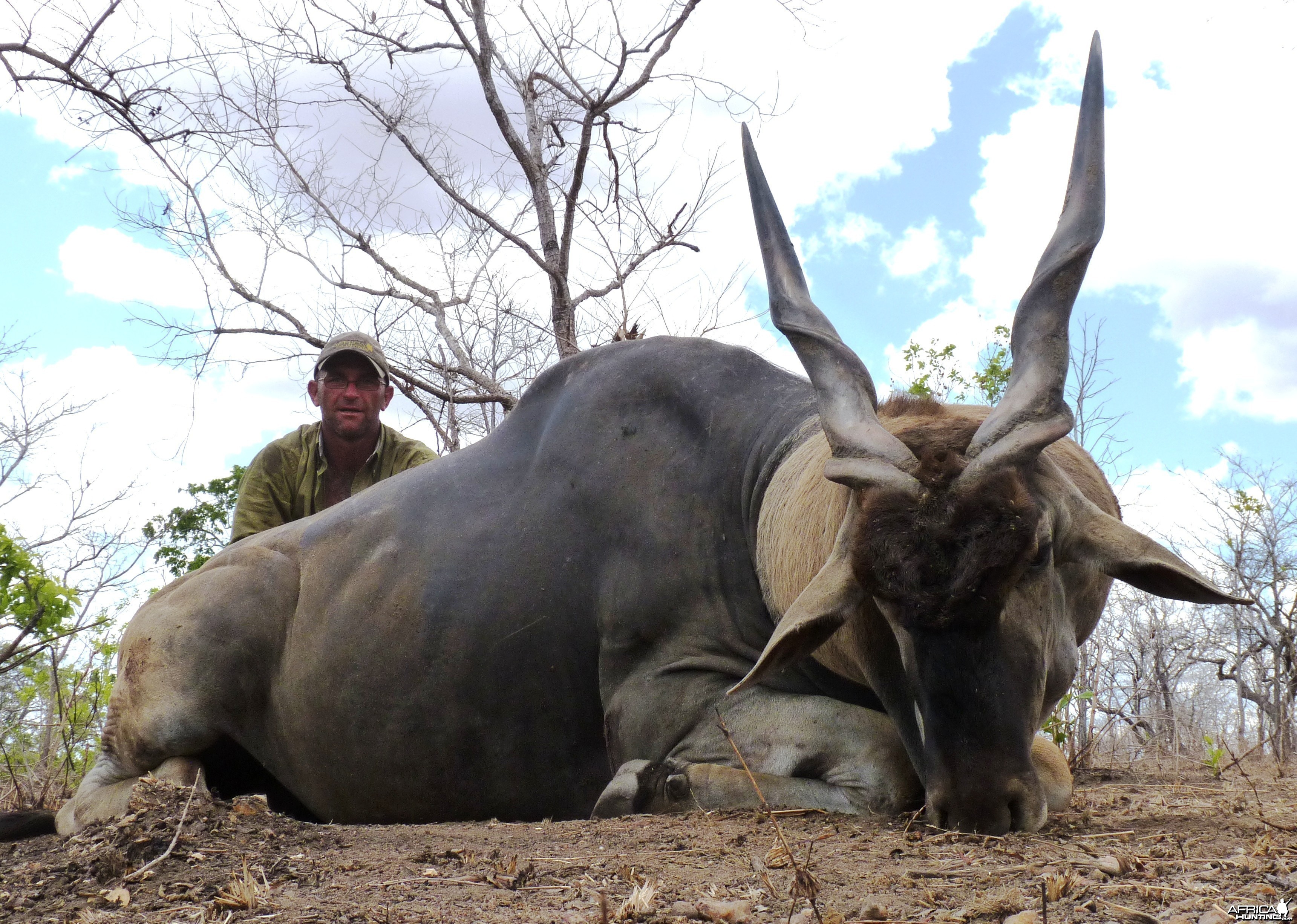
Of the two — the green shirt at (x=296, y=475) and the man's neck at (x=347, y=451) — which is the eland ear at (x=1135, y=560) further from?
the man's neck at (x=347, y=451)

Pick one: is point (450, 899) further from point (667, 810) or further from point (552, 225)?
point (552, 225)

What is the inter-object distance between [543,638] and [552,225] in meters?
8.18

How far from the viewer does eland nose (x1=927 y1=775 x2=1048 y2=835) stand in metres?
2.72

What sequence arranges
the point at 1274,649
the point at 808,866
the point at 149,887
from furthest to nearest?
the point at 1274,649
the point at 149,887
the point at 808,866

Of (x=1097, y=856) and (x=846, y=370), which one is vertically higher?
(x=846, y=370)

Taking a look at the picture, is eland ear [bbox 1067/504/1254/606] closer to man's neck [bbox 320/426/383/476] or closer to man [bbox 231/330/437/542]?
man [bbox 231/330/437/542]

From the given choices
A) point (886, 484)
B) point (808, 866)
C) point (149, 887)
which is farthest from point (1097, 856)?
point (149, 887)

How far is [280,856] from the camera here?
110 inches

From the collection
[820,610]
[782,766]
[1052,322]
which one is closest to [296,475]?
[782,766]

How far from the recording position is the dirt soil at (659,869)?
80.7 inches

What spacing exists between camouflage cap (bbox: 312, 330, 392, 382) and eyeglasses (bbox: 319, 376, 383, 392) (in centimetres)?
6

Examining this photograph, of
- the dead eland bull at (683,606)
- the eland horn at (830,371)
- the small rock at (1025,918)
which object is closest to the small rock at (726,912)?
the small rock at (1025,918)

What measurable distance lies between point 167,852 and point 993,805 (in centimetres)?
193

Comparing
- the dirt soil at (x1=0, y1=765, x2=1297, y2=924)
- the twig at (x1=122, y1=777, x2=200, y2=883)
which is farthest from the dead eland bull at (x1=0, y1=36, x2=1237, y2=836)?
the twig at (x1=122, y1=777, x2=200, y2=883)
